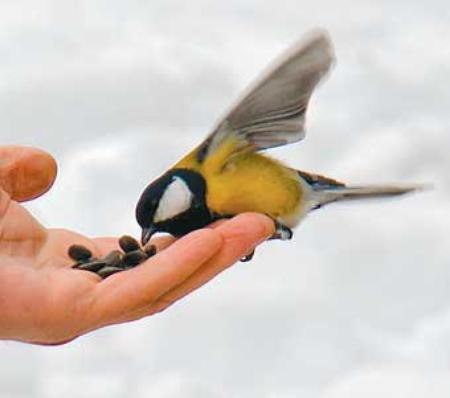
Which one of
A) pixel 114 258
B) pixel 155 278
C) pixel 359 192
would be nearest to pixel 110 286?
pixel 155 278

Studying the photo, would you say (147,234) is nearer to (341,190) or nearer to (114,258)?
(114,258)

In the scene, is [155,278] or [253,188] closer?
[155,278]

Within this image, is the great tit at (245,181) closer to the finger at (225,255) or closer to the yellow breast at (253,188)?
the yellow breast at (253,188)

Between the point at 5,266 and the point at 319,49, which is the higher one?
the point at 319,49

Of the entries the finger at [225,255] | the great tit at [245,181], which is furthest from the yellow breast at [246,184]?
the finger at [225,255]

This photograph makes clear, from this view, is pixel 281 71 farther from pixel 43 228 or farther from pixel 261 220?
pixel 43 228

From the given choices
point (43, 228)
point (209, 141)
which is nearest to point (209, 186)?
point (209, 141)

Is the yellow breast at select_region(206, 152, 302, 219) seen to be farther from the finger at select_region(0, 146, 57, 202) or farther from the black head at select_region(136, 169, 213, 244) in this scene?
the finger at select_region(0, 146, 57, 202)
